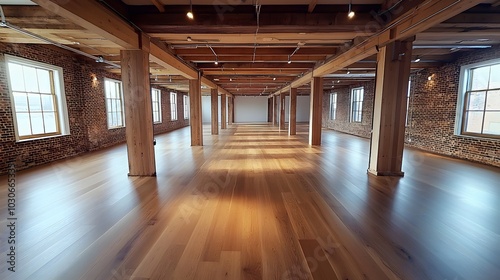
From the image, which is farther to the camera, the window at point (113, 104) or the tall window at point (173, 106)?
the tall window at point (173, 106)

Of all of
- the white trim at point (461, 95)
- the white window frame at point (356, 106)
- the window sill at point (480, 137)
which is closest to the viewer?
the window sill at point (480, 137)

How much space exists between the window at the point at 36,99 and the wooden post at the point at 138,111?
103 inches

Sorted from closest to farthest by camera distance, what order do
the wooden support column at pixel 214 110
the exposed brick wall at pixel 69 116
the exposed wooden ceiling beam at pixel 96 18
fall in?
the exposed wooden ceiling beam at pixel 96 18 < the exposed brick wall at pixel 69 116 < the wooden support column at pixel 214 110

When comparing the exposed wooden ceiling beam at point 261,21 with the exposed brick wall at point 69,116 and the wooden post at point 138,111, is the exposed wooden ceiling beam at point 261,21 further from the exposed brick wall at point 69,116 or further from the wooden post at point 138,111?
the exposed brick wall at point 69,116

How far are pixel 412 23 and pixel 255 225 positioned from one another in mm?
3478

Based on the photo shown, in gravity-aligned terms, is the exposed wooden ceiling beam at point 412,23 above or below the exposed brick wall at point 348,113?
above

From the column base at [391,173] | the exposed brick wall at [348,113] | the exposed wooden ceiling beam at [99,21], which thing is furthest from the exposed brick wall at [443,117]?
the exposed wooden ceiling beam at [99,21]

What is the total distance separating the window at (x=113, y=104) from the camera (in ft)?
25.8

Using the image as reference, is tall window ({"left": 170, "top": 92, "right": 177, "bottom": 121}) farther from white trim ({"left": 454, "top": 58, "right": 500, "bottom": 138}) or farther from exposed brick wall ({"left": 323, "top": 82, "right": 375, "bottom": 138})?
white trim ({"left": 454, "top": 58, "right": 500, "bottom": 138})

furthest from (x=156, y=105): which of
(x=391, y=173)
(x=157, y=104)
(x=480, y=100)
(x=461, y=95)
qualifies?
(x=480, y=100)

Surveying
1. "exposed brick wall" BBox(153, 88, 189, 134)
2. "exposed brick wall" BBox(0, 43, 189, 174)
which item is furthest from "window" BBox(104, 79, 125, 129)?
"exposed brick wall" BBox(153, 88, 189, 134)

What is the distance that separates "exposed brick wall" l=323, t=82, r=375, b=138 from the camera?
33.4 feet

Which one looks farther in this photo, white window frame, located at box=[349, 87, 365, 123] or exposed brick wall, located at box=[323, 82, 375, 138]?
white window frame, located at box=[349, 87, 365, 123]

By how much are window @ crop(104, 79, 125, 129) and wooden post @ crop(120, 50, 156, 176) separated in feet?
14.9
